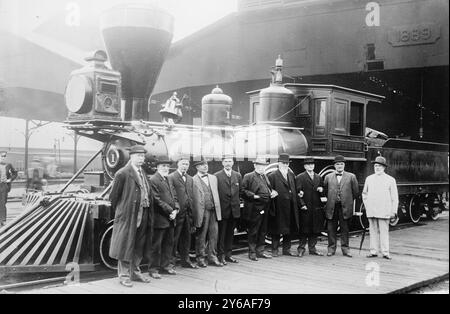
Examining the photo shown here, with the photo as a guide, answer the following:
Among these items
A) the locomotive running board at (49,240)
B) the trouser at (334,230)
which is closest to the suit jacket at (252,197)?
the trouser at (334,230)

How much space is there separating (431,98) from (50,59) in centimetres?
1197

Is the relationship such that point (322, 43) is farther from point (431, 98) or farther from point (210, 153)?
point (210, 153)

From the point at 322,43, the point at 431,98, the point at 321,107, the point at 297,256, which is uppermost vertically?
the point at 322,43

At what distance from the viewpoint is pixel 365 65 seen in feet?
41.9

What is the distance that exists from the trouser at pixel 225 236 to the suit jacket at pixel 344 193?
163cm

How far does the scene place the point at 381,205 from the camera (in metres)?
6.95

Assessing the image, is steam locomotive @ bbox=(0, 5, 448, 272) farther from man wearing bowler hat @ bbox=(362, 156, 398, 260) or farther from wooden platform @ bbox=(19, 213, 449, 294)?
wooden platform @ bbox=(19, 213, 449, 294)

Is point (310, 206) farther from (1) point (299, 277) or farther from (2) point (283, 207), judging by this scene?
(1) point (299, 277)

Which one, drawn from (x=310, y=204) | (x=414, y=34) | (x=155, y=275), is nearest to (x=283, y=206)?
(x=310, y=204)

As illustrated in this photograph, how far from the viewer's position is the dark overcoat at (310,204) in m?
7.10

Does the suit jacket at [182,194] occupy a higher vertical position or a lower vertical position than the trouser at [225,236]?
higher

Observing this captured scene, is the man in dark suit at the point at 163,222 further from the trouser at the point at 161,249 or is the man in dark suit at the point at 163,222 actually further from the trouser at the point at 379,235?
the trouser at the point at 379,235

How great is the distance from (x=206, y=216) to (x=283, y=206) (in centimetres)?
140
